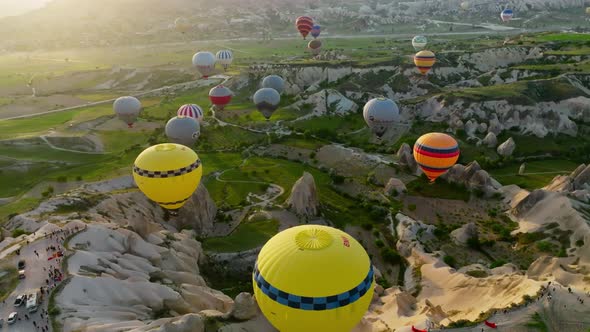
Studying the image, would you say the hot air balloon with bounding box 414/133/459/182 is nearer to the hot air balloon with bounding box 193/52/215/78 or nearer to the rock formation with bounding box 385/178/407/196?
the rock formation with bounding box 385/178/407/196

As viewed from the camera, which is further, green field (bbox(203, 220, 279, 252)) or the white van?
green field (bbox(203, 220, 279, 252))

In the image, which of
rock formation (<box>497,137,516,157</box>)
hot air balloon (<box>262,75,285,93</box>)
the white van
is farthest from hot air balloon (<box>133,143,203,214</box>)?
hot air balloon (<box>262,75,285,93</box>)

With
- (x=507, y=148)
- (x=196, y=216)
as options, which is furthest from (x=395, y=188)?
(x=507, y=148)

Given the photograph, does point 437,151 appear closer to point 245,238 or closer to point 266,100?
point 245,238

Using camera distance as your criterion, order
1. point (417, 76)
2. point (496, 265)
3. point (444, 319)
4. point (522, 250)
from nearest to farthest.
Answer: point (444, 319) < point (496, 265) < point (522, 250) < point (417, 76)

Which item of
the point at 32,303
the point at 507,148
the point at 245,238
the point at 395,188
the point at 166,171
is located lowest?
the point at 507,148

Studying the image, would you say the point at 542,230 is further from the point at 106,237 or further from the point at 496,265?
the point at 106,237

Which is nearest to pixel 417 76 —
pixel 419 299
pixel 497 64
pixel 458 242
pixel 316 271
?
pixel 497 64
